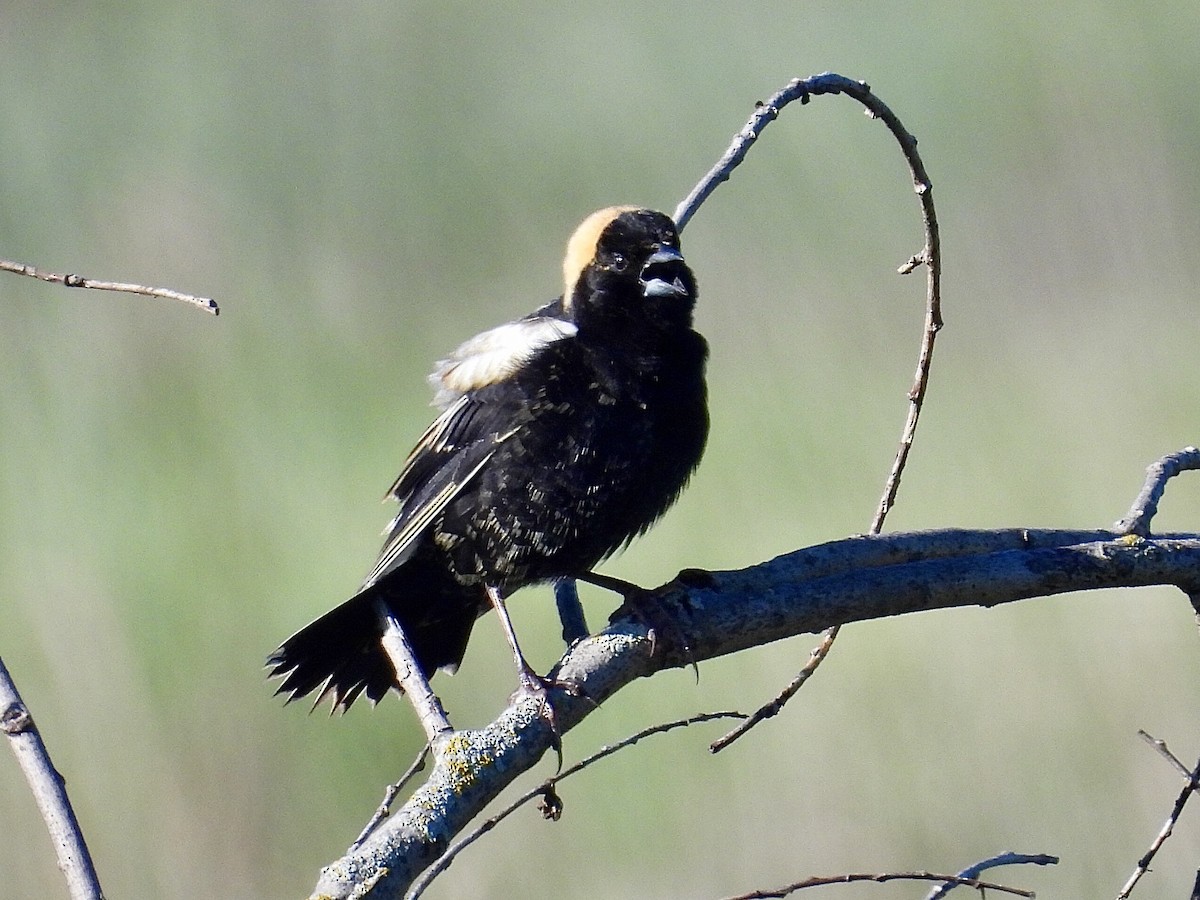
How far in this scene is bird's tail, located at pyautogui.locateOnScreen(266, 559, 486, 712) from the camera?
3.00 meters

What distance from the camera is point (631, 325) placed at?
3.02 meters

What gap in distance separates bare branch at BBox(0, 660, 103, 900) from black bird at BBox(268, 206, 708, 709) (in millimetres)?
1442

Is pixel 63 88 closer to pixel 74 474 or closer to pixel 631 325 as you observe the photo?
pixel 74 474

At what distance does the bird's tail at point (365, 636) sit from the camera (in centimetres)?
300

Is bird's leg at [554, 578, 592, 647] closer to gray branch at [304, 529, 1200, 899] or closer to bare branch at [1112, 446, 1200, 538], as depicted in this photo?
gray branch at [304, 529, 1200, 899]

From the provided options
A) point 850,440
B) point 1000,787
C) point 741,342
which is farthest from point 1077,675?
point 741,342

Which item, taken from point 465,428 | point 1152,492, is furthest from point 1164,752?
point 465,428

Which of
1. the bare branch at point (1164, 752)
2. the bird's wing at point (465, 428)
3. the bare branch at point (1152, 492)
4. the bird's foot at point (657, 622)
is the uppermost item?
the bird's wing at point (465, 428)

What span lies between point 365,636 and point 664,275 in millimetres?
1000

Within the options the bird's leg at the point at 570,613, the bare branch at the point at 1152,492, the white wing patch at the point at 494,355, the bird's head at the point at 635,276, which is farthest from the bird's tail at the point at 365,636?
the bare branch at the point at 1152,492

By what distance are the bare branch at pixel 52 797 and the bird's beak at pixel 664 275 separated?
1766 millimetres

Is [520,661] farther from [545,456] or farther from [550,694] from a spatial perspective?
[550,694]

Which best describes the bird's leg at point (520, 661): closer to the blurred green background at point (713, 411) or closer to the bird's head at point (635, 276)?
the bird's head at point (635, 276)

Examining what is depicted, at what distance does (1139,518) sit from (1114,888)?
159 cm
